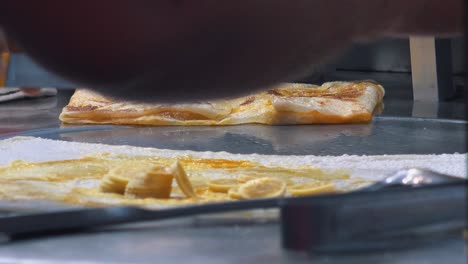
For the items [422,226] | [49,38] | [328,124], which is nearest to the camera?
[49,38]

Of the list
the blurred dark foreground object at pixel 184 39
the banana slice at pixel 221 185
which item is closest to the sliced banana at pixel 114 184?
the banana slice at pixel 221 185

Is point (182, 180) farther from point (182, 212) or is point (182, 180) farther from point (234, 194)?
point (182, 212)

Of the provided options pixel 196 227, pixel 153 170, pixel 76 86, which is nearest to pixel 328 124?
pixel 153 170

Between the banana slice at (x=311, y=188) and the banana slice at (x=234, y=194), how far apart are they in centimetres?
7

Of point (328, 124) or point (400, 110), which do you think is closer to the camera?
point (328, 124)

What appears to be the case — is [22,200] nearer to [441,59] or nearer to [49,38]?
[49,38]

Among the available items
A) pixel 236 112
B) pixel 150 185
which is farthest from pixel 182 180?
pixel 236 112

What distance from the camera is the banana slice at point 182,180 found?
0.95m

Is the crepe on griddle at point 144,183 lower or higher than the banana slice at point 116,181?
lower

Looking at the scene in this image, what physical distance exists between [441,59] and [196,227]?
236 cm

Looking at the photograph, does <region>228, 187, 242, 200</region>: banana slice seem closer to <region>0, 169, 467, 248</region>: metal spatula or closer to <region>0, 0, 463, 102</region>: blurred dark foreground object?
<region>0, 169, 467, 248</region>: metal spatula

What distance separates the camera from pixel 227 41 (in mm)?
541

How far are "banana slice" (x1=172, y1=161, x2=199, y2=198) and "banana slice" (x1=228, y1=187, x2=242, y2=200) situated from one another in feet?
0.15

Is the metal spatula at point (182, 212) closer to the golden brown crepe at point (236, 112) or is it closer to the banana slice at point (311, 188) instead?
the banana slice at point (311, 188)
